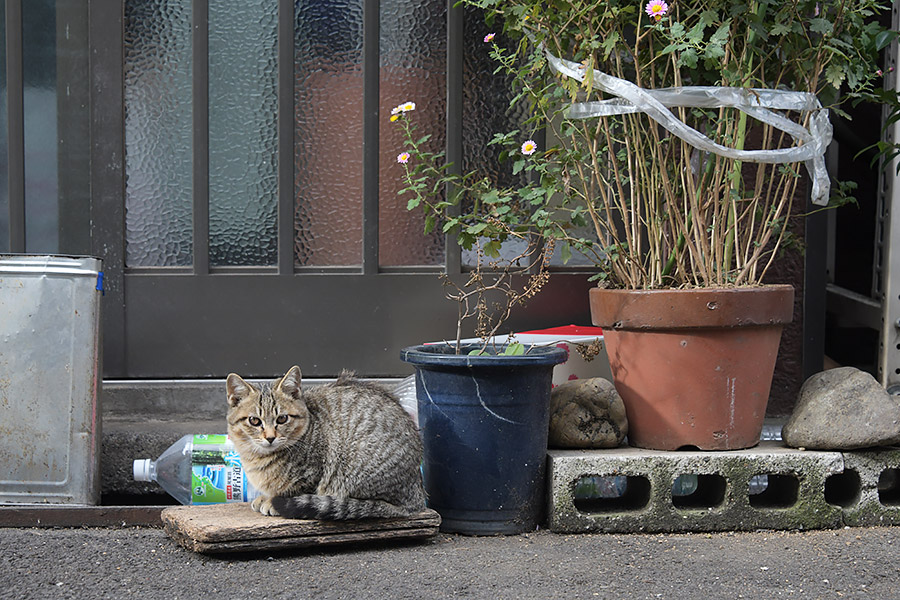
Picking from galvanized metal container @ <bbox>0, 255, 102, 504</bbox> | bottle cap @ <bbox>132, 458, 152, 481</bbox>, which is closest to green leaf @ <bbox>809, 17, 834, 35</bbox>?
galvanized metal container @ <bbox>0, 255, 102, 504</bbox>

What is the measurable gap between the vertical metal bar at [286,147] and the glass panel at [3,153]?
1.10 meters

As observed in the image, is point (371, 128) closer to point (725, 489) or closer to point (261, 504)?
point (261, 504)

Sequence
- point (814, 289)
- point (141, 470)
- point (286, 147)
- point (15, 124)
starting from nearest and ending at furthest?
point (141, 470) → point (15, 124) → point (286, 147) → point (814, 289)

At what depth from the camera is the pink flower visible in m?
2.80

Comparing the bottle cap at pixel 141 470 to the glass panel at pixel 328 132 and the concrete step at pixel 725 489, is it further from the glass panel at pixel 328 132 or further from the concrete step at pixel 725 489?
the concrete step at pixel 725 489

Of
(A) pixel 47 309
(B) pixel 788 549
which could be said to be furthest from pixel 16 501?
(B) pixel 788 549

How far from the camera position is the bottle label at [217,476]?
3.10 meters

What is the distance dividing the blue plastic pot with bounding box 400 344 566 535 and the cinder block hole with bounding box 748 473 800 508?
2.51ft

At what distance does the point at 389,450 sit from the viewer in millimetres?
2775

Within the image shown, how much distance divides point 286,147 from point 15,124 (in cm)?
108

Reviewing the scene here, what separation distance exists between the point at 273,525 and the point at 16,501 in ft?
3.47

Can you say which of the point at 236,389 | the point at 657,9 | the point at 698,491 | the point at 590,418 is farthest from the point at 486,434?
the point at 657,9

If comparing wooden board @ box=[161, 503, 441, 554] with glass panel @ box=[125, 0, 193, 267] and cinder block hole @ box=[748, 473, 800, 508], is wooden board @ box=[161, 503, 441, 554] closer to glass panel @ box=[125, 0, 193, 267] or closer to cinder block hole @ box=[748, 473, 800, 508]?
cinder block hole @ box=[748, 473, 800, 508]

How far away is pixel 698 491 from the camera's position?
10.7 ft
